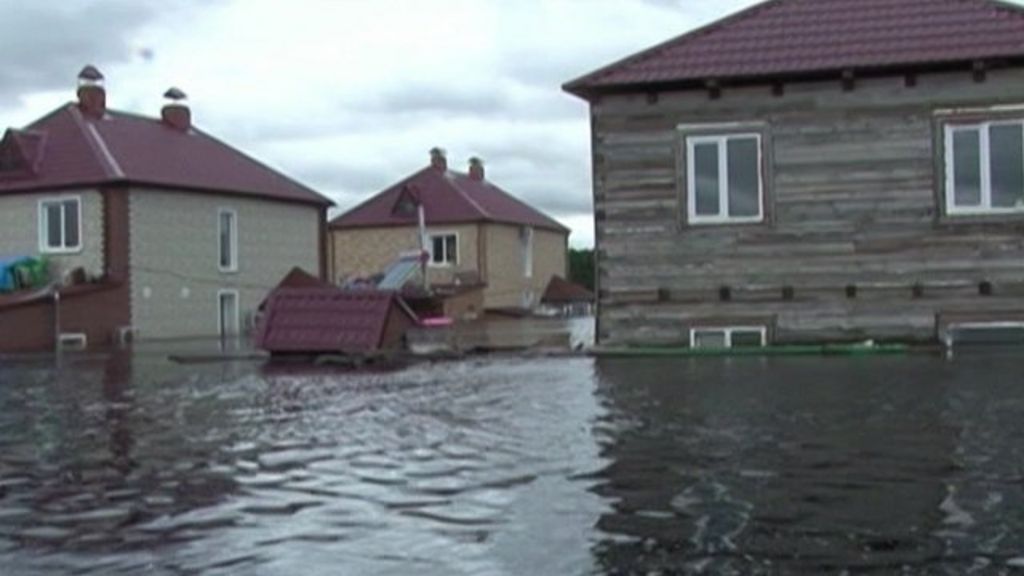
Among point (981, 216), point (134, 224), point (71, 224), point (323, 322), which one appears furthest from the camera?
point (71, 224)

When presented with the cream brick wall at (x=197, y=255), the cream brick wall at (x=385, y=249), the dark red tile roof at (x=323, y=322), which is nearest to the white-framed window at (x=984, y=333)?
the dark red tile roof at (x=323, y=322)

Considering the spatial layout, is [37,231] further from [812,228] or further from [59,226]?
[812,228]

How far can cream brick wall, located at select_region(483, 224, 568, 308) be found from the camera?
168ft

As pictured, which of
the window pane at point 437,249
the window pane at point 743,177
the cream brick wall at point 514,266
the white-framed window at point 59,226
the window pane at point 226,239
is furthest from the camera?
the cream brick wall at point 514,266

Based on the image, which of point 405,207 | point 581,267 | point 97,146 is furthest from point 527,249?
point 97,146

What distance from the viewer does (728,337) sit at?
19156 millimetres

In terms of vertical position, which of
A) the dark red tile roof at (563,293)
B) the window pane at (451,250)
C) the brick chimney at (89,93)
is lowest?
the dark red tile roof at (563,293)

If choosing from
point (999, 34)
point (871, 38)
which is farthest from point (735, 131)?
point (999, 34)

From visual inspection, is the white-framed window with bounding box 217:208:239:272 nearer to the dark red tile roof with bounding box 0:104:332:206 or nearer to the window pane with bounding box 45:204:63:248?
the dark red tile roof with bounding box 0:104:332:206

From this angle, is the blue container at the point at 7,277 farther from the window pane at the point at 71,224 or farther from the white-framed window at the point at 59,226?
the window pane at the point at 71,224

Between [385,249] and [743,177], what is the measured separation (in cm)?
3302

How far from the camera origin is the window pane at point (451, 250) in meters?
50.4

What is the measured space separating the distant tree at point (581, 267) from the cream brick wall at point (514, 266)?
7368 millimetres

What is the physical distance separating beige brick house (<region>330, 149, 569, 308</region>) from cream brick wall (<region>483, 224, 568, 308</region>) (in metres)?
0.04
